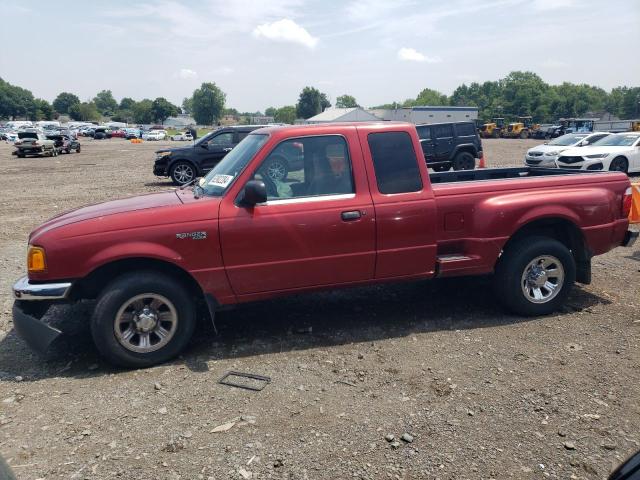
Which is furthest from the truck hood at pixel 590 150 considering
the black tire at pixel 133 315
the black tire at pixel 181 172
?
the black tire at pixel 133 315

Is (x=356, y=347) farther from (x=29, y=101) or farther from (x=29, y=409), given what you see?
(x=29, y=101)

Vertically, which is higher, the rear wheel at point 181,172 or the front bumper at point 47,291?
the rear wheel at point 181,172

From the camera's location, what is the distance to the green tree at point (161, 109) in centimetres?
14412

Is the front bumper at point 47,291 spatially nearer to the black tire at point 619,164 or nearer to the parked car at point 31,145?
the black tire at point 619,164

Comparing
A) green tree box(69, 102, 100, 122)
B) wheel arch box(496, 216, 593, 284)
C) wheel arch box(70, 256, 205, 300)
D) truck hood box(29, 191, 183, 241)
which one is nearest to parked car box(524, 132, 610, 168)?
wheel arch box(496, 216, 593, 284)

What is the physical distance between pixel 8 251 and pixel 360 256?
6.60m

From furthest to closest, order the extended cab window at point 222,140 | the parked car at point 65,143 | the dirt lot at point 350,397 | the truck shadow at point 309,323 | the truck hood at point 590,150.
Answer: the parked car at point 65,143 < the truck hood at point 590,150 < the extended cab window at point 222,140 < the truck shadow at point 309,323 < the dirt lot at point 350,397

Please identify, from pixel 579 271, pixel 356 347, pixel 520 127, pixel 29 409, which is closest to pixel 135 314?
pixel 29 409

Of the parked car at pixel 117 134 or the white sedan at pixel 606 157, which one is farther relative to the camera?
the parked car at pixel 117 134

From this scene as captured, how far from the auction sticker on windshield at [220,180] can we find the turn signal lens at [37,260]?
1.55 metres

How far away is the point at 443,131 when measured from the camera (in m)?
19.9

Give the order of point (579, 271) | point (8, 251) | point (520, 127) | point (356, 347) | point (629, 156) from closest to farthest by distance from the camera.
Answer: point (356, 347) → point (579, 271) → point (8, 251) → point (629, 156) → point (520, 127)

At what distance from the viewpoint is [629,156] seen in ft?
58.0

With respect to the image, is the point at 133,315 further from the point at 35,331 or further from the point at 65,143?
the point at 65,143
